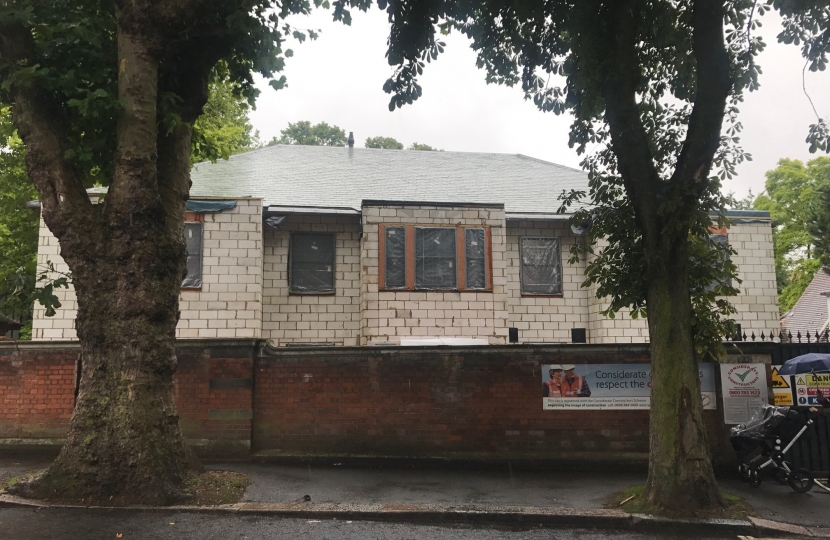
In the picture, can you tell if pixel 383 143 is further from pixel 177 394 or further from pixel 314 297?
pixel 177 394

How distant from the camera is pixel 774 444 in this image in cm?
944

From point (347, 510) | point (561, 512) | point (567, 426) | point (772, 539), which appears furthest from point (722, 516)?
point (347, 510)

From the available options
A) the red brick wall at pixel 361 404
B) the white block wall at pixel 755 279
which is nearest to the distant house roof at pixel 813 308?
the white block wall at pixel 755 279

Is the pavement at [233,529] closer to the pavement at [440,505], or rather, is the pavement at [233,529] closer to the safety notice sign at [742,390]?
the pavement at [440,505]

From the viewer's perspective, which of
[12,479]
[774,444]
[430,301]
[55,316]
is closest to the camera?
[12,479]

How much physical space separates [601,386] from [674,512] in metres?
3.36

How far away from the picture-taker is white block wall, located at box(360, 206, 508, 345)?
14.9 m

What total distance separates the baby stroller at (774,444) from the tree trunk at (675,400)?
198cm

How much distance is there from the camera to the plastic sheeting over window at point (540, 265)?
16.4m

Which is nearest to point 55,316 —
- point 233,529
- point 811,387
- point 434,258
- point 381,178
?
point 434,258

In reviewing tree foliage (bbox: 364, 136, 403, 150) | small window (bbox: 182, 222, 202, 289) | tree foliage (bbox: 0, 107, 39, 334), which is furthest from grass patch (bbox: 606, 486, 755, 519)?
tree foliage (bbox: 364, 136, 403, 150)

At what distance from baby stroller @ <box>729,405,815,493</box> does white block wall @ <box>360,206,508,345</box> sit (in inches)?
243

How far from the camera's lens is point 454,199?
16406 mm

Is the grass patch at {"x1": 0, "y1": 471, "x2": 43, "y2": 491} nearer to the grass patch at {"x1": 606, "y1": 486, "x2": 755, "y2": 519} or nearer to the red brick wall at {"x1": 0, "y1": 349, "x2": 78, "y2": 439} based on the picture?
the red brick wall at {"x1": 0, "y1": 349, "x2": 78, "y2": 439}
